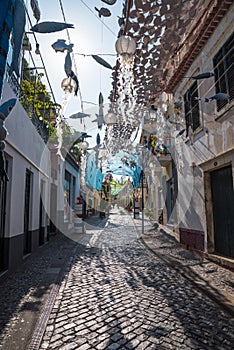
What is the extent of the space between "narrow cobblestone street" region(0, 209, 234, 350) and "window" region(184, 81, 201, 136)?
5034 millimetres

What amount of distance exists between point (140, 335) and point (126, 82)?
257 inches

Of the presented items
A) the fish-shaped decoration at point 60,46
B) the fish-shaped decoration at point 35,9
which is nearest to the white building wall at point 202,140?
the fish-shaped decoration at point 60,46

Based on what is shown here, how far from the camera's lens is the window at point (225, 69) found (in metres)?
6.62

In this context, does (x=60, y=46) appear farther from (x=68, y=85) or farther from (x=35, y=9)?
(x=68, y=85)

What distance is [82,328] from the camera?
3350 mm

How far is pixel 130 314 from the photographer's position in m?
3.77

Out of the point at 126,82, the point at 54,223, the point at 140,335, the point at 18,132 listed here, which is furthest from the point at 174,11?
the point at 54,223

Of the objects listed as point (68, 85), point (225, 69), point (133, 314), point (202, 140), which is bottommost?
point (133, 314)

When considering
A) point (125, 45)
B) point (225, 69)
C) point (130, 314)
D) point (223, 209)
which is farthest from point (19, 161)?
point (225, 69)

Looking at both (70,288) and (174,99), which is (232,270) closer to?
(70,288)

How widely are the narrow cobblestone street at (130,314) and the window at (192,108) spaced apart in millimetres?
5034

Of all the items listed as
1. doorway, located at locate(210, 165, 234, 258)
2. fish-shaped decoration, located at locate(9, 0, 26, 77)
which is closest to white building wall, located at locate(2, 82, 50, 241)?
fish-shaped decoration, located at locate(9, 0, 26, 77)

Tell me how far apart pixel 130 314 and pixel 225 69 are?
6.23 metres

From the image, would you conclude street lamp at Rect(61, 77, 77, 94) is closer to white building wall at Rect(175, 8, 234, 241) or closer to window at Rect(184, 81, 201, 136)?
A: white building wall at Rect(175, 8, 234, 241)
